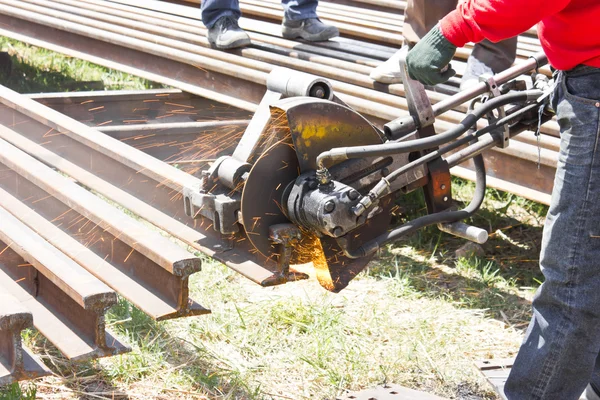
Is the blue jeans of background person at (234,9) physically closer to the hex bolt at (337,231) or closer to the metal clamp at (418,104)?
the metal clamp at (418,104)

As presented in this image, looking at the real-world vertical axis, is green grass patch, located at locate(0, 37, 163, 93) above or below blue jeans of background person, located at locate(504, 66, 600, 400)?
below

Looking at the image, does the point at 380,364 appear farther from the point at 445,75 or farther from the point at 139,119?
the point at 139,119

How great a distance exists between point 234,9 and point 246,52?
1.18ft

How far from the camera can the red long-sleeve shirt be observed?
2.11 m

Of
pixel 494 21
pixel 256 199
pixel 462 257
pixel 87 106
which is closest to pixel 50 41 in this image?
pixel 87 106

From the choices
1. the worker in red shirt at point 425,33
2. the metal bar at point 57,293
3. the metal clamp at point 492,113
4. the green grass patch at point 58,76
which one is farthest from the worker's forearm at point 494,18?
Answer: the green grass patch at point 58,76

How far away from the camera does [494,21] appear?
216cm

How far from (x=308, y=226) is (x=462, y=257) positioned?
73.6 inches

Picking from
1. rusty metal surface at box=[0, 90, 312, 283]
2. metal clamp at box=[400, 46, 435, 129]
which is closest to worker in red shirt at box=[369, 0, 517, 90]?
metal clamp at box=[400, 46, 435, 129]

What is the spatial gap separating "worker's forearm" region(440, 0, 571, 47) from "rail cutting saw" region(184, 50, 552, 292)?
0.37m

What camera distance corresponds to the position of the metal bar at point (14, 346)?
2.25 m

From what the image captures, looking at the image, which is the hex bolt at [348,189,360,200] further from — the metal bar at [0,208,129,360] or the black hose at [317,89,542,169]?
the metal bar at [0,208,129,360]

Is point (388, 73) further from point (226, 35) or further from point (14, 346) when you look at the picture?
point (14, 346)

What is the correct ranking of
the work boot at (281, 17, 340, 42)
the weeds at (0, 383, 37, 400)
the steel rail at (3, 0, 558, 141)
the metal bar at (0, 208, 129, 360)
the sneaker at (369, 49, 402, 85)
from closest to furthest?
the metal bar at (0, 208, 129, 360), the weeds at (0, 383, 37, 400), the steel rail at (3, 0, 558, 141), the sneaker at (369, 49, 402, 85), the work boot at (281, 17, 340, 42)
